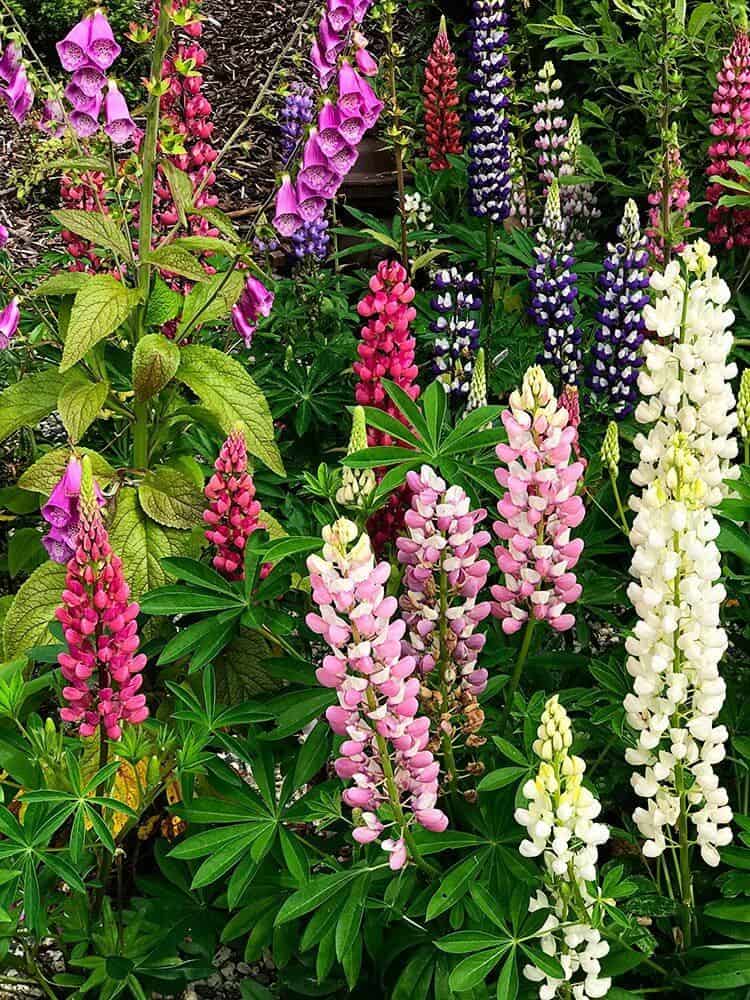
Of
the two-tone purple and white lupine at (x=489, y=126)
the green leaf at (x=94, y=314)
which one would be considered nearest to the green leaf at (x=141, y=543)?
the green leaf at (x=94, y=314)

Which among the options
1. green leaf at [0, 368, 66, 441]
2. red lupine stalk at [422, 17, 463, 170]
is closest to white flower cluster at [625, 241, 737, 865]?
green leaf at [0, 368, 66, 441]

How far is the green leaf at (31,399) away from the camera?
9.52ft

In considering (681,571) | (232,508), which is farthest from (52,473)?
(681,571)

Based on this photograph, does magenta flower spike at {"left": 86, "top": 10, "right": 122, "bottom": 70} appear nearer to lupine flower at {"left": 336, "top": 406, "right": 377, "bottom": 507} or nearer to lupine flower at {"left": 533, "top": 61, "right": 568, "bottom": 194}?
lupine flower at {"left": 336, "top": 406, "right": 377, "bottom": 507}

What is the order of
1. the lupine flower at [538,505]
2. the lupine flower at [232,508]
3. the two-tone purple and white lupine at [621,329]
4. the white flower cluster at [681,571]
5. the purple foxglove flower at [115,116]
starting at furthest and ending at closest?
the two-tone purple and white lupine at [621,329]
the purple foxglove flower at [115,116]
the lupine flower at [232,508]
the lupine flower at [538,505]
the white flower cluster at [681,571]

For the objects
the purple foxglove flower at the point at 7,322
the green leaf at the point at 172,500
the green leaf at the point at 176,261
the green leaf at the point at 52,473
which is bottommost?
the green leaf at the point at 172,500

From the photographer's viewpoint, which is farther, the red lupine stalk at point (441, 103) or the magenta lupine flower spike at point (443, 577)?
the red lupine stalk at point (441, 103)

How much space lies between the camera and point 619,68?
5.12 m

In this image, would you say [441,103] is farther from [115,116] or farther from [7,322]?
[7,322]

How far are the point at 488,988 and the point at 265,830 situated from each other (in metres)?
0.46

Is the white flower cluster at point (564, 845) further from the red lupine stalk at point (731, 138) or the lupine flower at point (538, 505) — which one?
the red lupine stalk at point (731, 138)

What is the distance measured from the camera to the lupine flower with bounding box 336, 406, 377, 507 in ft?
7.06

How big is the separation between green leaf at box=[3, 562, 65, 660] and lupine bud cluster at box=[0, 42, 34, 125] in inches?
42.7

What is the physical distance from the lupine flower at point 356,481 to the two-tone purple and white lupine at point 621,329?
1.24 metres
